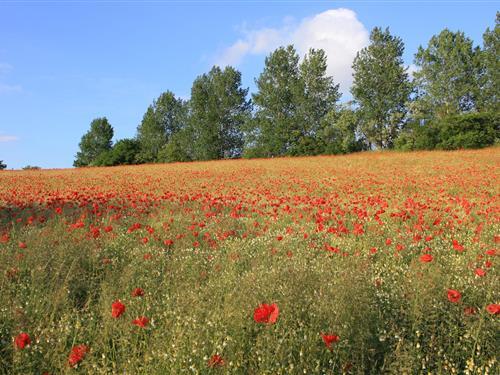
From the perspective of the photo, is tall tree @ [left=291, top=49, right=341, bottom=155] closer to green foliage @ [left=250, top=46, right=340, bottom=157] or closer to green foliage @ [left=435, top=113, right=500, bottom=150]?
green foliage @ [left=250, top=46, right=340, bottom=157]

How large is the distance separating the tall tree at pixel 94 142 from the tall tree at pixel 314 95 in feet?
129

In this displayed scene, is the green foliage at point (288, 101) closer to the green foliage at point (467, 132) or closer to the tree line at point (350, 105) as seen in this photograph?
the tree line at point (350, 105)

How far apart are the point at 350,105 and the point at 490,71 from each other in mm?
14590

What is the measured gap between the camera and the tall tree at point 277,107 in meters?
50.5

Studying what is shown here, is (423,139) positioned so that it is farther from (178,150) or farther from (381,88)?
(178,150)

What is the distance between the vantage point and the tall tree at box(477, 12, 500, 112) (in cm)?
4319

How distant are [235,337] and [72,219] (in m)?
5.77

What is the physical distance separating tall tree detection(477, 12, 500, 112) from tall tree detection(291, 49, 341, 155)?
15885mm

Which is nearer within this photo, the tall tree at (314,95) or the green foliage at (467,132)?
the green foliage at (467,132)

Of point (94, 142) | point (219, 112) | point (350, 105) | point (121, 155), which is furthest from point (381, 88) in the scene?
point (94, 142)

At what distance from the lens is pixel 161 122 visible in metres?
68.3

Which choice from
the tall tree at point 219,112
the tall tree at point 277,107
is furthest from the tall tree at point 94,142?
the tall tree at point 277,107

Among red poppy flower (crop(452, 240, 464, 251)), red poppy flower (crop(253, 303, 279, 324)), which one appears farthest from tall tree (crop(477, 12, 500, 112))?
red poppy flower (crop(253, 303, 279, 324))

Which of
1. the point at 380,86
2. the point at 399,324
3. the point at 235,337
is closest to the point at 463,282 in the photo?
the point at 399,324
